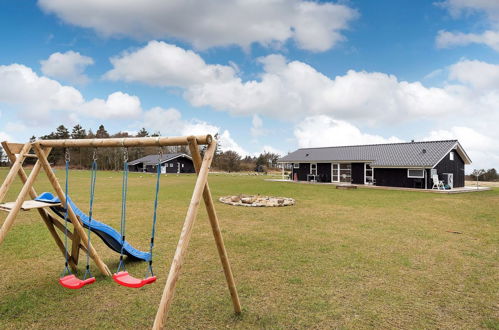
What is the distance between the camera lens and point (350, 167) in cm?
2786

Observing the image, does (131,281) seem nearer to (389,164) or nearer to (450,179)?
(389,164)

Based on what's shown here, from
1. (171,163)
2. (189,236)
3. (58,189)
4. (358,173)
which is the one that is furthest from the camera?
(171,163)

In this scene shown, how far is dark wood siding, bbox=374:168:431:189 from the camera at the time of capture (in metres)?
23.3

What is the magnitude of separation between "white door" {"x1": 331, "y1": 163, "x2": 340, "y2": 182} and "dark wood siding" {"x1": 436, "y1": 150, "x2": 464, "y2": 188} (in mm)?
8152

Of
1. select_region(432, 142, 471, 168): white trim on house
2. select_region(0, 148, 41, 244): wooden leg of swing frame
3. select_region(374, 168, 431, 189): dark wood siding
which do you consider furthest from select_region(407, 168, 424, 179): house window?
select_region(0, 148, 41, 244): wooden leg of swing frame

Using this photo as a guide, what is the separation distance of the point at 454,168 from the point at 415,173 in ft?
14.4

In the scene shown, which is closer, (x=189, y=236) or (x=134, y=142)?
(x=189, y=236)

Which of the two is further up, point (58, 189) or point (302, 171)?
point (302, 171)

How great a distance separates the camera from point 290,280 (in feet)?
16.0

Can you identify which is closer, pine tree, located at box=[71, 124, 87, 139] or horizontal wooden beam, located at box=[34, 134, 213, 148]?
horizontal wooden beam, located at box=[34, 134, 213, 148]

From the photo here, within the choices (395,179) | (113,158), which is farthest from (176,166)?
(395,179)

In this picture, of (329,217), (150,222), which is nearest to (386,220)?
(329,217)

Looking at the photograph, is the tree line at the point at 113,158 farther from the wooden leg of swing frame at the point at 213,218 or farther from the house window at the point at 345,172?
the wooden leg of swing frame at the point at 213,218

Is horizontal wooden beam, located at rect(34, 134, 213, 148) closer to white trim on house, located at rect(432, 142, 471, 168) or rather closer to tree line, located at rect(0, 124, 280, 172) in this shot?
white trim on house, located at rect(432, 142, 471, 168)
